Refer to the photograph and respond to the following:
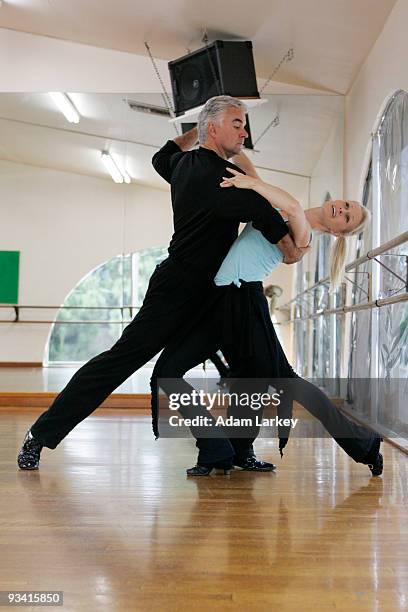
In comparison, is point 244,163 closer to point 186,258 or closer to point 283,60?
point 186,258

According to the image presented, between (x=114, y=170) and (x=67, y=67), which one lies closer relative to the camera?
(x=114, y=170)

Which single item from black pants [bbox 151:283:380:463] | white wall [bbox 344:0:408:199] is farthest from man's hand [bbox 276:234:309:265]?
white wall [bbox 344:0:408:199]

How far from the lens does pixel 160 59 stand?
6.09 m

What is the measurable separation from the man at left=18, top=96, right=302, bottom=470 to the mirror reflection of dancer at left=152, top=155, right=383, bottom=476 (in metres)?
0.05

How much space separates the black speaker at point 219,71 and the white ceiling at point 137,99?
0.57ft

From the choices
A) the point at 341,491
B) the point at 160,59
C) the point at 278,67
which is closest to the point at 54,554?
the point at 341,491

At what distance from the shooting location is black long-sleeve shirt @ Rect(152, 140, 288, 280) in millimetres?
2488

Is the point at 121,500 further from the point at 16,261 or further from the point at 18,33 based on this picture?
the point at 18,33

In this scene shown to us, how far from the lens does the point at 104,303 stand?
5.88m

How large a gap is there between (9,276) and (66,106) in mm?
1283

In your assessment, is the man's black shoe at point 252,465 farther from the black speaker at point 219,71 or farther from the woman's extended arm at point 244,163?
the black speaker at point 219,71

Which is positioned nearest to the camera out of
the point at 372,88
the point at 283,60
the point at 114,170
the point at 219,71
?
the point at 372,88

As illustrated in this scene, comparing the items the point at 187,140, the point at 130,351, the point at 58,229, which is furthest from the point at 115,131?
the point at 130,351

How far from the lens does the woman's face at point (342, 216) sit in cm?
264
